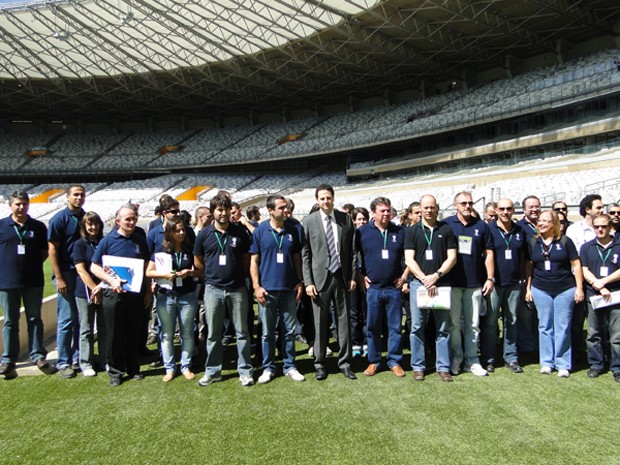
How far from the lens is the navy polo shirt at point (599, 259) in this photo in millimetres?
5035

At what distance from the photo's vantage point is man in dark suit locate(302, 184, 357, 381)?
516 centimetres

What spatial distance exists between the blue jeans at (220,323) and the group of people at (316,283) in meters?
0.02

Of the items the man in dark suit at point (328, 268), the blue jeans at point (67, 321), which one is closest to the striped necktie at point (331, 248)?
the man in dark suit at point (328, 268)

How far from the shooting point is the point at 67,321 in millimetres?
5461

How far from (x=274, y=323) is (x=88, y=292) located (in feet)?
7.38

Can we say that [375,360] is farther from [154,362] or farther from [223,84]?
[223,84]

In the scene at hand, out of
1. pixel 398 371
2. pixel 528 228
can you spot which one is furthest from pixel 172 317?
pixel 528 228

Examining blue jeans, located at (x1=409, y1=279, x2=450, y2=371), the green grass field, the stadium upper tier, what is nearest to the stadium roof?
the stadium upper tier

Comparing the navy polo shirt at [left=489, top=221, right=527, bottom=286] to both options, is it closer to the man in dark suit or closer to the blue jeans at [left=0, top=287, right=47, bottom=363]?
the man in dark suit

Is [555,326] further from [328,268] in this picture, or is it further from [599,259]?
[328,268]

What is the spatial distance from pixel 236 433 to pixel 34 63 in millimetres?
43903

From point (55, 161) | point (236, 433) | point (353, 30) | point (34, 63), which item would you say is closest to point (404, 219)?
point (236, 433)

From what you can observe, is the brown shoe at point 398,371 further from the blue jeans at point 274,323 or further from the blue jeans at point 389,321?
the blue jeans at point 274,323

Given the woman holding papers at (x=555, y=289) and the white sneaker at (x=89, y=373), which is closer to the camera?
the woman holding papers at (x=555, y=289)
